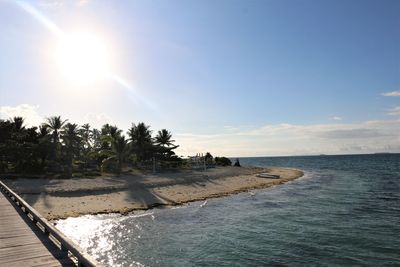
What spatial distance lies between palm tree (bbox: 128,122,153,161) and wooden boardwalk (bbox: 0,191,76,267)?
45575 millimetres

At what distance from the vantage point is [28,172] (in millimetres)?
46469

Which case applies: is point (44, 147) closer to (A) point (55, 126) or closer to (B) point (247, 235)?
(A) point (55, 126)

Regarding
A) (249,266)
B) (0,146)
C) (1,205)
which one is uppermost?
(0,146)

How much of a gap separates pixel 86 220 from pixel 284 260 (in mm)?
14229

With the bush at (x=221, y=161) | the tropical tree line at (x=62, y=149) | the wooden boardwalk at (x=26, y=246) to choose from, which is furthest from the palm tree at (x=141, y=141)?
the wooden boardwalk at (x=26, y=246)

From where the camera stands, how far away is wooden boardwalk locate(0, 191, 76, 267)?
8805mm

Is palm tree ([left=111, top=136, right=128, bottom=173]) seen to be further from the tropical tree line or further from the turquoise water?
the turquoise water

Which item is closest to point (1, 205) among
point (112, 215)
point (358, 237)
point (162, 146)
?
point (112, 215)

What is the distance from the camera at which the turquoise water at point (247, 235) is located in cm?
1520

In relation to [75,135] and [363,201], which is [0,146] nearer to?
[75,135]

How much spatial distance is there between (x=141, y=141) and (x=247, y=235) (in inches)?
1754

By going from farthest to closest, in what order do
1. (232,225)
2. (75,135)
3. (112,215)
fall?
(75,135)
(112,215)
(232,225)

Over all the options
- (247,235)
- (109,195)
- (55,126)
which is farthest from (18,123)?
(247,235)

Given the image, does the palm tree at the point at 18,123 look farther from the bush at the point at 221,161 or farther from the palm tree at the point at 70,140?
the bush at the point at 221,161
